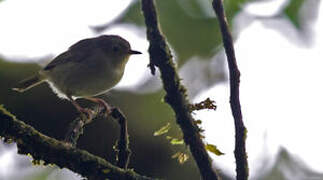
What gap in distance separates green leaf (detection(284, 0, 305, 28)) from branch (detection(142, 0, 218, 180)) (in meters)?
3.35

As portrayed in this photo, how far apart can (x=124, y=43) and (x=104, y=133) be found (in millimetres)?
1182

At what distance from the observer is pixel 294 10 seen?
5.79 meters

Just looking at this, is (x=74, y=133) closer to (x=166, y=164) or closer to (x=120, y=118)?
(x=120, y=118)

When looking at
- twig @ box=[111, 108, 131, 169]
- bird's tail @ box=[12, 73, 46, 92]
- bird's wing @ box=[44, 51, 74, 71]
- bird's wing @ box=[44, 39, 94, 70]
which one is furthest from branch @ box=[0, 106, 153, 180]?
bird's wing @ box=[44, 51, 74, 71]

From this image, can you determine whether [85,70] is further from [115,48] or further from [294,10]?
[294,10]

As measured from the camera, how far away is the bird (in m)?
5.48

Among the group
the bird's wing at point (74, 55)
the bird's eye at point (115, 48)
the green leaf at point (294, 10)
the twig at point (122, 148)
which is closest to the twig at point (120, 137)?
the twig at point (122, 148)

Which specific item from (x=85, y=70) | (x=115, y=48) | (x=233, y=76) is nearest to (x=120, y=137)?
(x=233, y=76)

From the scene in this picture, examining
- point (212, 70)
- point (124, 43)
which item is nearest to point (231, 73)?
point (124, 43)

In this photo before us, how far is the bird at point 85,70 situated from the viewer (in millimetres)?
5477

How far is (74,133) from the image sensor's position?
3.40 metres

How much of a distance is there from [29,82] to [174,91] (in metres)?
3.48

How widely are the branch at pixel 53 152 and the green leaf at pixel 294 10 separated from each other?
3.41 metres

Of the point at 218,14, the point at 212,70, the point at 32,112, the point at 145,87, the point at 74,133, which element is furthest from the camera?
the point at 212,70
